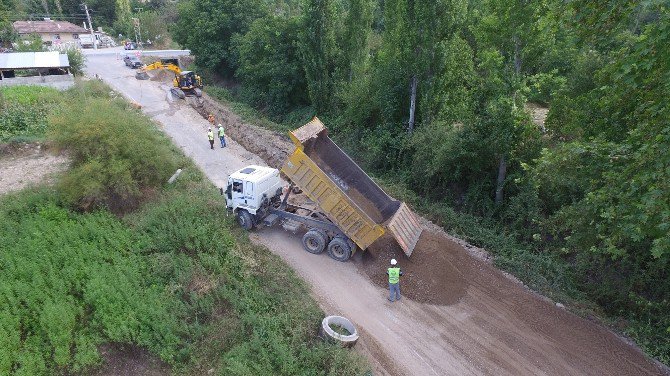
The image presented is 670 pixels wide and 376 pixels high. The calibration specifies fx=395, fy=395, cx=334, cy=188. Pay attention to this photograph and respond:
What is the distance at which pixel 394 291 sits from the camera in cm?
1123

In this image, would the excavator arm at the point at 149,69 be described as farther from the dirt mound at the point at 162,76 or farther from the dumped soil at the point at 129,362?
the dumped soil at the point at 129,362

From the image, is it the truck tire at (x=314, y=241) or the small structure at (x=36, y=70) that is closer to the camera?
the truck tire at (x=314, y=241)

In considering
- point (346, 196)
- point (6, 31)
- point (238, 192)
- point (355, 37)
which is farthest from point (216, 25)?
point (6, 31)

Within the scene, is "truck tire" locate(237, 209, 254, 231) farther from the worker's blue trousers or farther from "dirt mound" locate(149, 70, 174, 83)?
"dirt mound" locate(149, 70, 174, 83)

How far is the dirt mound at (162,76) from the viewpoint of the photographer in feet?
113

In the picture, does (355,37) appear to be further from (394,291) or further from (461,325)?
(461,325)

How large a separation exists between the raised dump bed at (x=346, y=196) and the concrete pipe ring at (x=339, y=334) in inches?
106

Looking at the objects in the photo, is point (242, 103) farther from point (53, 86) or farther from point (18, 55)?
point (18, 55)

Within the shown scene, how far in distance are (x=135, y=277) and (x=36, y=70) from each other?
28.8 meters

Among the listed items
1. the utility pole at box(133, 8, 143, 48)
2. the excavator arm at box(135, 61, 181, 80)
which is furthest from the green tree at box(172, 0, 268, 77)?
the utility pole at box(133, 8, 143, 48)

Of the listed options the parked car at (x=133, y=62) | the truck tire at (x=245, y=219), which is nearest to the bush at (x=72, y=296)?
the truck tire at (x=245, y=219)

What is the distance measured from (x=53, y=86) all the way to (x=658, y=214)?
34863mm

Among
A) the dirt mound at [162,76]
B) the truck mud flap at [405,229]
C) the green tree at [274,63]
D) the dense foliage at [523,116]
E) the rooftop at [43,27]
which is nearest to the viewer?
the dense foliage at [523,116]

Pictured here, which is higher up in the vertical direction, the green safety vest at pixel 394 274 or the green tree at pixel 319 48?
the green tree at pixel 319 48
